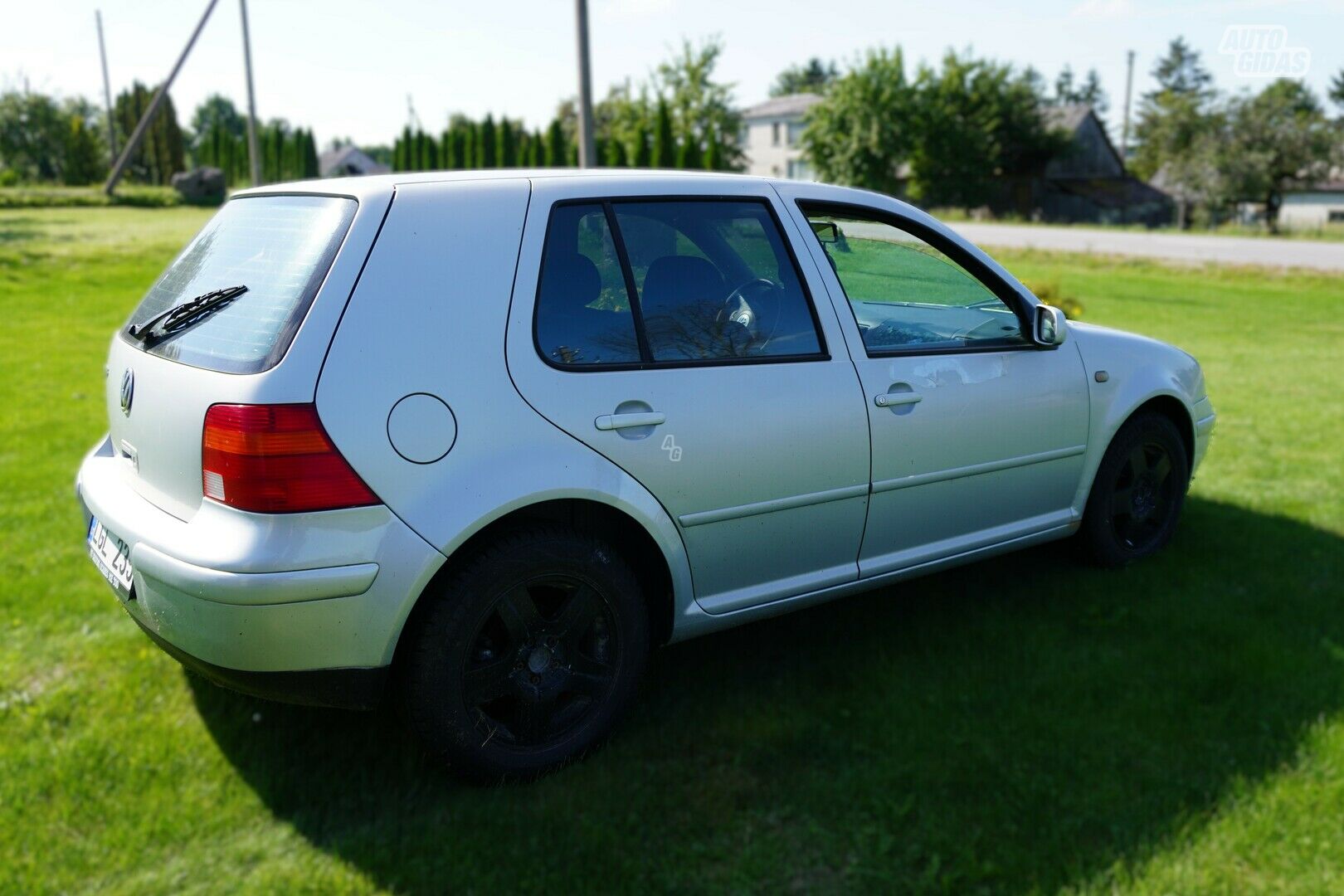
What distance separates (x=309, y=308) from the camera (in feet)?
9.09

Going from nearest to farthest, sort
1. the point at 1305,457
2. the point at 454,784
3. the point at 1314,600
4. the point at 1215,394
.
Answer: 1. the point at 454,784
2. the point at 1314,600
3. the point at 1305,457
4. the point at 1215,394

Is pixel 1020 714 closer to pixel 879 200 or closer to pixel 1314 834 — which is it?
pixel 1314 834

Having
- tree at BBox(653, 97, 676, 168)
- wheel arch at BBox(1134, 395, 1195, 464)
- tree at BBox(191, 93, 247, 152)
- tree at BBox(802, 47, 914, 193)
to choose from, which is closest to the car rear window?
wheel arch at BBox(1134, 395, 1195, 464)

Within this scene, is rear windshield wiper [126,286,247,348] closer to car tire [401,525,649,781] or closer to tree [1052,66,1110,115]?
car tire [401,525,649,781]

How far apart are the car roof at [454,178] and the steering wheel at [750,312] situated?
0.36m

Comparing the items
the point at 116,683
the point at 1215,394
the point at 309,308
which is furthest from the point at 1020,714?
the point at 1215,394

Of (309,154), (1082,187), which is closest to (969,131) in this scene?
(1082,187)

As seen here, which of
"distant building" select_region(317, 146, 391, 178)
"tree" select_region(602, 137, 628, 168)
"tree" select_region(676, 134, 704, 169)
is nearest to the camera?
"tree" select_region(676, 134, 704, 169)

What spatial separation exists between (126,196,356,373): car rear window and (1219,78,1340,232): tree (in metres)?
57.3

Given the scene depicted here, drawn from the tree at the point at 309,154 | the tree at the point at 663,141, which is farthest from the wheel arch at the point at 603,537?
the tree at the point at 309,154

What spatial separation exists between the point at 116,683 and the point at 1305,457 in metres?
6.58

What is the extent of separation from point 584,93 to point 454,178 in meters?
7.85

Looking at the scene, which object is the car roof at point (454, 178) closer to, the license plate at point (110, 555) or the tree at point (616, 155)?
the license plate at point (110, 555)

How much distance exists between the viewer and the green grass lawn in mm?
2760
